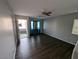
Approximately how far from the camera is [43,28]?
29.4 ft

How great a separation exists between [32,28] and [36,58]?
18.8 feet

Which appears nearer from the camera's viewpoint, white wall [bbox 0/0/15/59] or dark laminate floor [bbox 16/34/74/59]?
white wall [bbox 0/0/15/59]

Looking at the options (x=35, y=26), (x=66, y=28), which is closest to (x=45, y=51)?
(x=66, y=28)

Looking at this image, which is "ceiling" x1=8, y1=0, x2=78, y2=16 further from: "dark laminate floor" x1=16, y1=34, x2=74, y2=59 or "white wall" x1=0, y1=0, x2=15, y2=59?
"dark laminate floor" x1=16, y1=34, x2=74, y2=59

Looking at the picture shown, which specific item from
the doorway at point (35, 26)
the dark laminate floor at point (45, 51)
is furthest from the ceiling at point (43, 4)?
the doorway at point (35, 26)

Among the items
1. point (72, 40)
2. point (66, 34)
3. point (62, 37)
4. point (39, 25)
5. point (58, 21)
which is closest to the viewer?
point (72, 40)

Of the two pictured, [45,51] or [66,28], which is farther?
[66,28]

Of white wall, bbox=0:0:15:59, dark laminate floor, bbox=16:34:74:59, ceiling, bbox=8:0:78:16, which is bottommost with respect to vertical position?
dark laminate floor, bbox=16:34:74:59

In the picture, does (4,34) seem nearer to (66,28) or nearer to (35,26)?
(66,28)

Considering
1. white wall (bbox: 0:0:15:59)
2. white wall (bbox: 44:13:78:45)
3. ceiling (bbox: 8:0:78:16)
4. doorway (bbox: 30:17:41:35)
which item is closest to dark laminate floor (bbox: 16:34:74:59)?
white wall (bbox: 44:13:78:45)

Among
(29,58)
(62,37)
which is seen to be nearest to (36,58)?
(29,58)

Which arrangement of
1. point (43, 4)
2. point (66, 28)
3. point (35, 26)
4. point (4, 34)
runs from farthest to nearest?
point (35, 26)
point (66, 28)
point (43, 4)
point (4, 34)

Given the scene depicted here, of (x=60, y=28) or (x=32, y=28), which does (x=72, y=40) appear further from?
(x=32, y=28)

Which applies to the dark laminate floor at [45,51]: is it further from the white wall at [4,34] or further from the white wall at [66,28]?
the white wall at [4,34]
